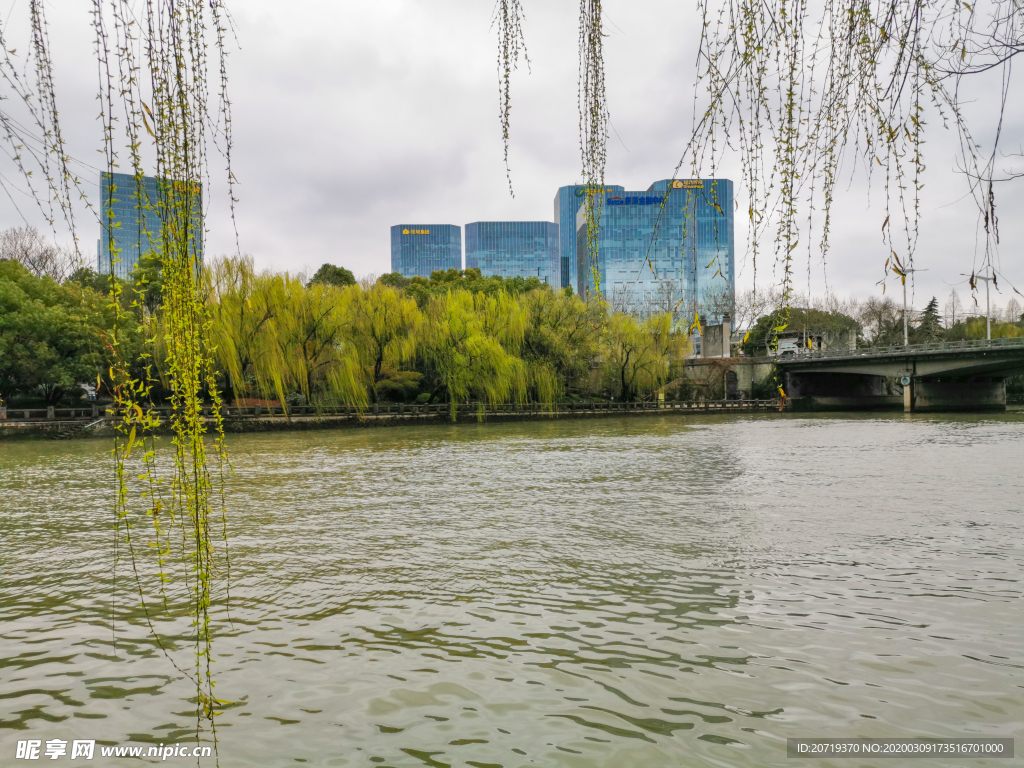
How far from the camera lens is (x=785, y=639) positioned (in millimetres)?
4770

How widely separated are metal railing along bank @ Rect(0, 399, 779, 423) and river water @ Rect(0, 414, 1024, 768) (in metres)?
18.4

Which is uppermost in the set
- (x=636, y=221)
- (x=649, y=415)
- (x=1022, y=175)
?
(x=636, y=221)

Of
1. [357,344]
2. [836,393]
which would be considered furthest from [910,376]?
[357,344]

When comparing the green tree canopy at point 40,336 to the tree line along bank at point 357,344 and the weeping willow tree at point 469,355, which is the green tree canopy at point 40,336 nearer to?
the tree line along bank at point 357,344

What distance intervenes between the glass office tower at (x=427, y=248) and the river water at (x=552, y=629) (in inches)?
4131

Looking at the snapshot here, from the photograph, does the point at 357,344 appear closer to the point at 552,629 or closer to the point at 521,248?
the point at 521,248

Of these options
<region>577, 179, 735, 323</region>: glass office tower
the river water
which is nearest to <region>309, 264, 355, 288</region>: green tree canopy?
the river water

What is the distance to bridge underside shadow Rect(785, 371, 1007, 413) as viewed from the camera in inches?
1860

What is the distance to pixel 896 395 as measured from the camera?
54.8 m

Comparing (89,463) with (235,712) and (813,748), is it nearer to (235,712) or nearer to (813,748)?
(235,712)

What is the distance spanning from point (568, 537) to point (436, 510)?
276 centimetres

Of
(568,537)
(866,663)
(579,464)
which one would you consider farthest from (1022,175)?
(579,464)

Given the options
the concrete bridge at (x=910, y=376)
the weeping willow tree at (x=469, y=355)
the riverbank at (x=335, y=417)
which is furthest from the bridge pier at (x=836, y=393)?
the weeping willow tree at (x=469, y=355)

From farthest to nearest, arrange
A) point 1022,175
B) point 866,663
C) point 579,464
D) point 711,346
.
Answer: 1. point 711,346
2. point 579,464
3. point 866,663
4. point 1022,175
